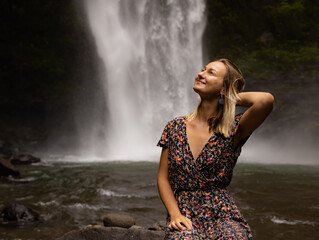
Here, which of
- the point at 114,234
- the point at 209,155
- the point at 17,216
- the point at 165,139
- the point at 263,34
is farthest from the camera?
the point at 263,34

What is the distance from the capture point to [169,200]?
2070 mm

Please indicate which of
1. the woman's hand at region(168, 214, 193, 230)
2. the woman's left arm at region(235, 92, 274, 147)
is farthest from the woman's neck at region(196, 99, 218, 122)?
the woman's hand at region(168, 214, 193, 230)

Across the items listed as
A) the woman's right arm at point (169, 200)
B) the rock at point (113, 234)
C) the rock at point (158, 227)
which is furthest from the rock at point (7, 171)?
the woman's right arm at point (169, 200)

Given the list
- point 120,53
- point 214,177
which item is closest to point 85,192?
point 214,177

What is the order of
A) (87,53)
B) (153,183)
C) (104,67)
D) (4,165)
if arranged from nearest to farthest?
(153,183), (4,165), (104,67), (87,53)

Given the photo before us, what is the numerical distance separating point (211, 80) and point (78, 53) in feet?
81.8

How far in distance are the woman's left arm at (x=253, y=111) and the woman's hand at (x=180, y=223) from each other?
52 centimetres

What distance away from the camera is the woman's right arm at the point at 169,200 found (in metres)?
1.96

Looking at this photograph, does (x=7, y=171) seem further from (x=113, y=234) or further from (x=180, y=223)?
(x=180, y=223)

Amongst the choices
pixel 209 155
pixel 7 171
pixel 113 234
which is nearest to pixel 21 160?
pixel 7 171

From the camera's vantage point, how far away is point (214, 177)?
6.79 ft

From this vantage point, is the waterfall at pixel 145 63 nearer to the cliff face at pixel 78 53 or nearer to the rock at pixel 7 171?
the cliff face at pixel 78 53

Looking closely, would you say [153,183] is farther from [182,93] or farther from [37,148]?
[37,148]

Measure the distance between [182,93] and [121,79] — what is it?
163 inches
